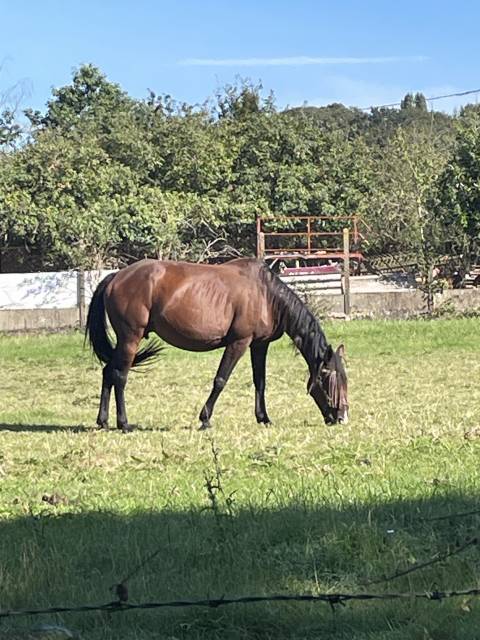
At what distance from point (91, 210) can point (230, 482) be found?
2414cm

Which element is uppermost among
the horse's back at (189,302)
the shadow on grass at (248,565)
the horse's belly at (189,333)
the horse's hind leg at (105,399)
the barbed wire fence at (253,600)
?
the horse's back at (189,302)

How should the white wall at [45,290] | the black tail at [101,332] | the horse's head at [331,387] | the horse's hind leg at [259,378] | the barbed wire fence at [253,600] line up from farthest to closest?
the white wall at [45,290] < the black tail at [101,332] < the horse's hind leg at [259,378] < the horse's head at [331,387] < the barbed wire fence at [253,600]

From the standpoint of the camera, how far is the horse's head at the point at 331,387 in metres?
11.5

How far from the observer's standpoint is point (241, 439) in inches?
395

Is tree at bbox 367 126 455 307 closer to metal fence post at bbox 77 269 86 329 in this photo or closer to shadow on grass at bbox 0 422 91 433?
metal fence post at bbox 77 269 86 329

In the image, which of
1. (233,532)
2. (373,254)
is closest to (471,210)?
(373,254)

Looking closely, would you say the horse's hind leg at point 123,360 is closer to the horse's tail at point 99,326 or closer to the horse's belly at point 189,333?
the horse's tail at point 99,326

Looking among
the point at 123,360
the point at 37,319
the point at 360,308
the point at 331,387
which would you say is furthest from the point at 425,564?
the point at 360,308

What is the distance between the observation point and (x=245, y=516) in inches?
236

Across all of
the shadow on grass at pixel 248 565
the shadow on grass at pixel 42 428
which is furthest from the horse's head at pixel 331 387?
the shadow on grass at pixel 248 565

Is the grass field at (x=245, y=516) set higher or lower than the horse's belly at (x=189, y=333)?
lower

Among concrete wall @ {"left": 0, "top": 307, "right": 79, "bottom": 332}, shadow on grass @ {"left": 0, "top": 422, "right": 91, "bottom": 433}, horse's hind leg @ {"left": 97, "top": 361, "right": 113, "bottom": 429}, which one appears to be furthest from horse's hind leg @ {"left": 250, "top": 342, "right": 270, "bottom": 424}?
concrete wall @ {"left": 0, "top": 307, "right": 79, "bottom": 332}

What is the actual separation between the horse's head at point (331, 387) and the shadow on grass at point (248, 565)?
A: 5.07 meters

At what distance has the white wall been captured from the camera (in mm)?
27484
